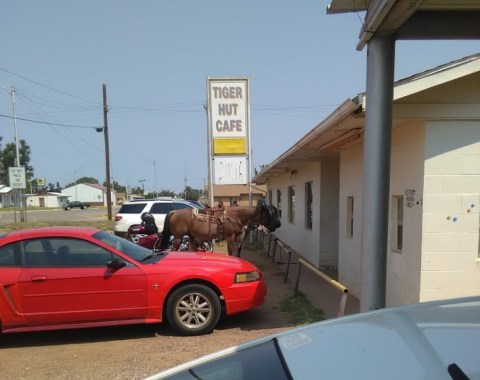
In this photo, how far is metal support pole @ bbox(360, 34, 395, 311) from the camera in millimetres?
3855

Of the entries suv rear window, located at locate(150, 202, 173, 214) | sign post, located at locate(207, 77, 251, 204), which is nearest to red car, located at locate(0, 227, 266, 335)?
sign post, located at locate(207, 77, 251, 204)

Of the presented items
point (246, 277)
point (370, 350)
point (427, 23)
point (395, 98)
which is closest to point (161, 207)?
point (246, 277)

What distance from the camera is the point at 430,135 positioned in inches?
220

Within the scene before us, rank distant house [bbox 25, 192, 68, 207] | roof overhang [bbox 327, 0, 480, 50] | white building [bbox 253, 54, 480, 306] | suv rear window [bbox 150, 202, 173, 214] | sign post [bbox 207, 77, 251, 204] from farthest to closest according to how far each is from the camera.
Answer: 1. distant house [bbox 25, 192, 68, 207]
2. suv rear window [bbox 150, 202, 173, 214]
3. sign post [bbox 207, 77, 251, 204]
4. white building [bbox 253, 54, 480, 306]
5. roof overhang [bbox 327, 0, 480, 50]

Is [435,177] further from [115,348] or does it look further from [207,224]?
[207,224]

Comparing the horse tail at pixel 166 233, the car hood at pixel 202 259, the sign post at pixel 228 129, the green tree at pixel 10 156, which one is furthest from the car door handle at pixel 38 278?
the green tree at pixel 10 156

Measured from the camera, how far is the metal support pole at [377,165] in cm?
386

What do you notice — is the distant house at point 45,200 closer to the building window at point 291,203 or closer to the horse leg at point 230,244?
the building window at point 291,203

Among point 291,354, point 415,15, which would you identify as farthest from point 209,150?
point 291,354

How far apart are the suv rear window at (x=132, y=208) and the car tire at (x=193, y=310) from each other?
1144 centimetres

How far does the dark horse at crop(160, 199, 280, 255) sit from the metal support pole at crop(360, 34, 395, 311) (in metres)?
5.98

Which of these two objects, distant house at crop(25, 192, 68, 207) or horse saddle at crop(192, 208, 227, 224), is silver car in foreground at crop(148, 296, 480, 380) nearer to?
horse saddle at crop(192, 208, 227, 224)

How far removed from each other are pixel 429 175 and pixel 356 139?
258 cm

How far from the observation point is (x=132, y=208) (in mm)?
17031
